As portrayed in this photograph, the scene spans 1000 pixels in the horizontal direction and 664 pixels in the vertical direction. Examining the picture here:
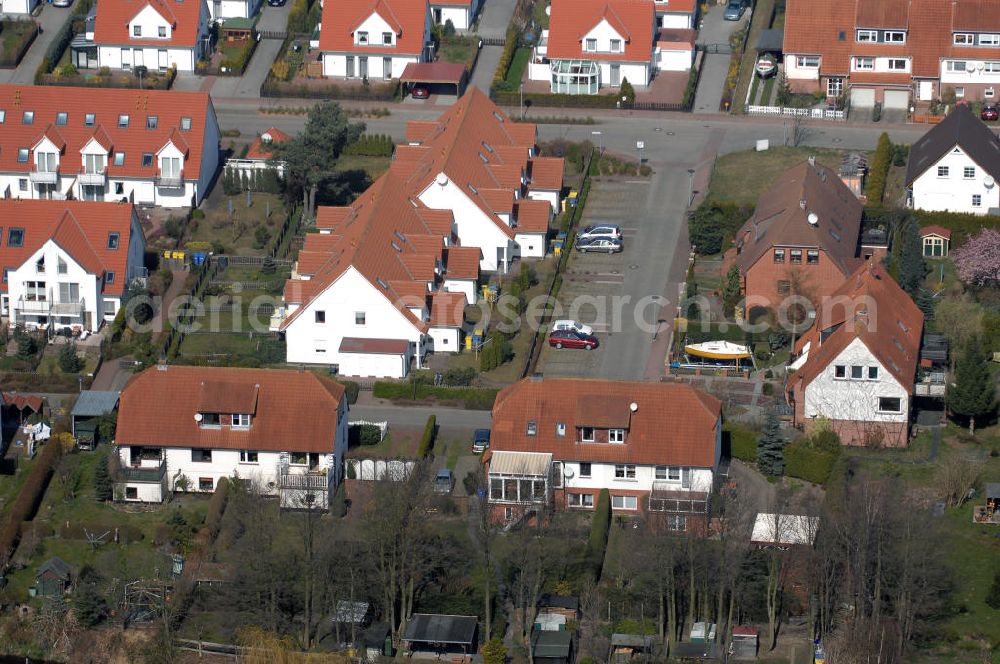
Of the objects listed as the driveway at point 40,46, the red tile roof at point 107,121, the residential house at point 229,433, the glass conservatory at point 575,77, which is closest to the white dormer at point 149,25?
the driveway at point 40,46

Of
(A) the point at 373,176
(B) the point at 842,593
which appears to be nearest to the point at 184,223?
(A) the point at 373,176

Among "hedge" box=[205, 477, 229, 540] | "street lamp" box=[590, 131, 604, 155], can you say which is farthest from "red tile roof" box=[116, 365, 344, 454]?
"street lamp" box=[590, 131, 604, 155]

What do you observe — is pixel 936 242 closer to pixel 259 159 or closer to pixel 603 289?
pixel 603 289

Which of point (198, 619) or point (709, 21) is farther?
point (709, 21)

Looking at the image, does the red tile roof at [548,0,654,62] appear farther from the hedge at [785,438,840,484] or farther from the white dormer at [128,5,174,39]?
the hedge at [785,438,840,484]

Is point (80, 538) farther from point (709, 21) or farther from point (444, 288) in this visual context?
point (709, 21)
